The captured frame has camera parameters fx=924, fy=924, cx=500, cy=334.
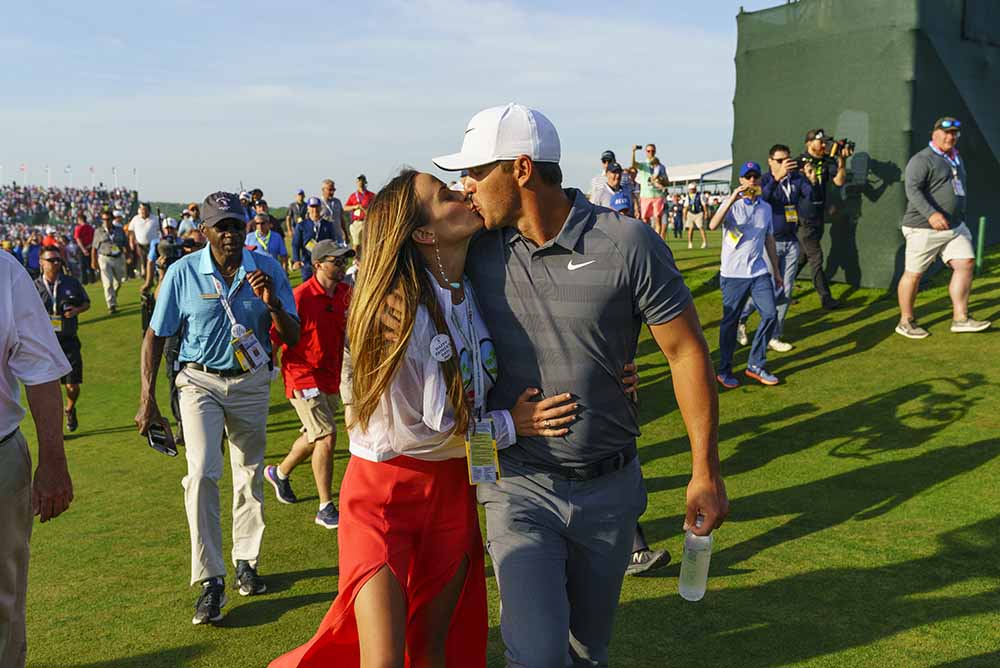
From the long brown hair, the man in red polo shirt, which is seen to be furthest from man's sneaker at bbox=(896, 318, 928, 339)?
the long brown hair

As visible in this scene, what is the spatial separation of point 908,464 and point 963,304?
130 inches

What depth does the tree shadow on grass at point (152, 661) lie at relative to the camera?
4.59 meters

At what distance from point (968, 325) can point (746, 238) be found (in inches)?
104

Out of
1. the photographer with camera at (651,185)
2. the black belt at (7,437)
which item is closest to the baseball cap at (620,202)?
the black belt at (7,437)

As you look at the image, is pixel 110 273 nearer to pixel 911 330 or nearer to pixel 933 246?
pixel 911 330

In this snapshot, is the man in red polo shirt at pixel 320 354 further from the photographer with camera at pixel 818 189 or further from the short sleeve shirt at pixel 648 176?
the short sleeve shirt at pixel 648 176

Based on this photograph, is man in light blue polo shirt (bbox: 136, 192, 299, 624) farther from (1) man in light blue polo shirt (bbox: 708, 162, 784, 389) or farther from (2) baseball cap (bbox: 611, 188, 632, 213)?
(1) man in light blue polo shirt (bbox: 708, 162, 784, 389)

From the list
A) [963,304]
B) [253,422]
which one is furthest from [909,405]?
[253,422]

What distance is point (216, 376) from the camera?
17.6ft

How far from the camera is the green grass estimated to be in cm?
466

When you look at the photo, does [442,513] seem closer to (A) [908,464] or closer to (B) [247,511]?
(B) [247,511]

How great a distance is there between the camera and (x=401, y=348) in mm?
3051

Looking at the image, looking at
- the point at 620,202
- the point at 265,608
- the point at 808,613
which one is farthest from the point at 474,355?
the point at 620,202

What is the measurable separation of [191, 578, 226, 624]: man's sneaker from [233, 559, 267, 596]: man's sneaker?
0.94 ft
